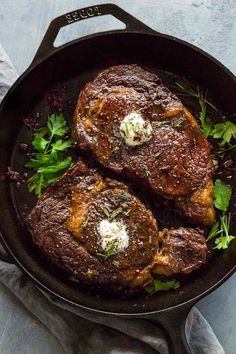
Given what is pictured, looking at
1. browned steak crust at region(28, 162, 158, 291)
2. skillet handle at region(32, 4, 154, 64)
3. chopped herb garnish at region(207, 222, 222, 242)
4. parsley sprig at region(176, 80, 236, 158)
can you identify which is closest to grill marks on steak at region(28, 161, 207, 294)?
browned steak crust at region(28, 162, 158, 291)

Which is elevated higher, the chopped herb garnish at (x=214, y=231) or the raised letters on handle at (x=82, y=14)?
the raised letters on handle at (x=82, y=14)

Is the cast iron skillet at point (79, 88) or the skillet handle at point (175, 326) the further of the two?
the cast iron skillet at point (79, 88)

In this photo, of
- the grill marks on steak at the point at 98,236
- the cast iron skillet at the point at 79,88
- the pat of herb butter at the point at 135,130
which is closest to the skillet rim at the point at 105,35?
the cast iron skillet at the point at 79,88

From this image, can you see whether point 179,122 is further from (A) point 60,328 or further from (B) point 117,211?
(A) point 60,328

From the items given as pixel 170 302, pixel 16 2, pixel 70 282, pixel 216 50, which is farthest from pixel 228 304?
pixel 16 2

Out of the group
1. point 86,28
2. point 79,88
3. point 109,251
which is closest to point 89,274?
point 109,251

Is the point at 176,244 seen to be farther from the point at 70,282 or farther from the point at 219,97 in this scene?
the point at 219,97

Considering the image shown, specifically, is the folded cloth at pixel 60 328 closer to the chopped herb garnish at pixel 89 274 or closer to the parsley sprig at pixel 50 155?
the chopped herb garnish at pixel 89 274
